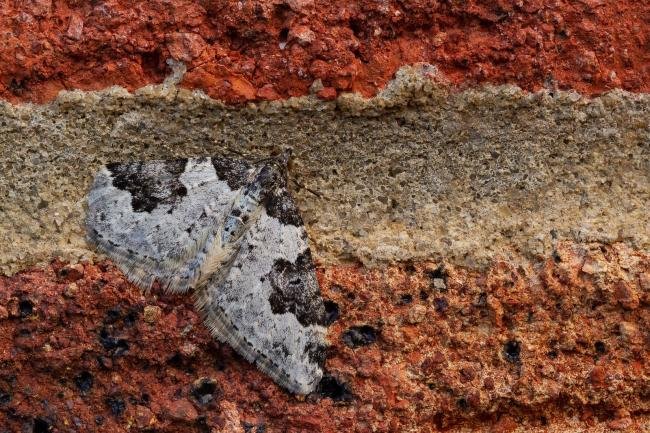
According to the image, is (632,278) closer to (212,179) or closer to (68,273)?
(212,179)

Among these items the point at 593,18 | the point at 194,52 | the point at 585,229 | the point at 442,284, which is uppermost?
the point at 593,18

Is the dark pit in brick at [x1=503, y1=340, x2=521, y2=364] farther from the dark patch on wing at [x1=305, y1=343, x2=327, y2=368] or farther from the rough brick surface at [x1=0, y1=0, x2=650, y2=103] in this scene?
the rough brick surface at [x1=0, y1=0, x2=650, y2=103]

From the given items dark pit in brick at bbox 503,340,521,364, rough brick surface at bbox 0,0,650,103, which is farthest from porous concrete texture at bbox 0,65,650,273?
dark pit in brick at bbox 503,340,521,364

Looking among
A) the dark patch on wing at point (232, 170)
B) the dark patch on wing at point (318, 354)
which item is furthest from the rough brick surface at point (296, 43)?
the dark patch on wing at point (318, 354)

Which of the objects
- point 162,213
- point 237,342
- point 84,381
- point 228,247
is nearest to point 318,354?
point 237,342

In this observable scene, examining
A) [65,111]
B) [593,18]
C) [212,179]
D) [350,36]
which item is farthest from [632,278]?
[65,111]

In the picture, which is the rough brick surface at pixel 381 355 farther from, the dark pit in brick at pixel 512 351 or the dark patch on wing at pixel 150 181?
the dark patch on wing at pixel 150 181
